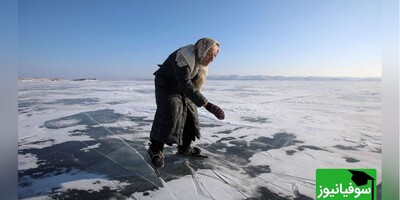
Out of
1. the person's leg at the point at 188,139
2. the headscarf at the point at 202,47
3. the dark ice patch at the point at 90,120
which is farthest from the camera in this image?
the dark ice patch at the point at 90,120

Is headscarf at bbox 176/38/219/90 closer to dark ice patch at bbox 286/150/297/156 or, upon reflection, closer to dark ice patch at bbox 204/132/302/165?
dark ice patch at bbox 204/132/302/165

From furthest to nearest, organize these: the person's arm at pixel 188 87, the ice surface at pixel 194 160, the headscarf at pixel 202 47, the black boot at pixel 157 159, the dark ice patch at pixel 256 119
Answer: the dark ice patch at pixel 256 119
the black boot at pixel 157 159
the headscarf at pixel 202 47
the person's arm at pixel 188 87
the ice surface at pixel 194 160

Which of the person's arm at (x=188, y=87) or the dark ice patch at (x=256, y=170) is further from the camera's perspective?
the dark ice patch at (x=256, y=170)

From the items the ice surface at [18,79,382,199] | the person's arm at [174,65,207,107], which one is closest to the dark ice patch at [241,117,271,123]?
the ice surface at [18,79,382,199]

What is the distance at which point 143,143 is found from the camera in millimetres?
2754

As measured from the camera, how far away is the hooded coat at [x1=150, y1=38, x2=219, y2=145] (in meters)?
1.94

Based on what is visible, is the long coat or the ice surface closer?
the ice surface

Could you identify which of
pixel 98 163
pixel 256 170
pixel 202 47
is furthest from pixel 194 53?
pixel 98 163

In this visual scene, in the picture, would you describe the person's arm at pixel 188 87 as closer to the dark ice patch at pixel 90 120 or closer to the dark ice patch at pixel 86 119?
the dark ice patch at pixel 90 120

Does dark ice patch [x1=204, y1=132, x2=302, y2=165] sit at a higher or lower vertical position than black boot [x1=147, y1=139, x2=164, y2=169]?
lower

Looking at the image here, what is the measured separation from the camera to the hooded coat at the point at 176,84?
6.35 feet

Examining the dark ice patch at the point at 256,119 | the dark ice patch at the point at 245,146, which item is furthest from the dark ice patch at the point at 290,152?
the dark ice patch at the point at 256,119

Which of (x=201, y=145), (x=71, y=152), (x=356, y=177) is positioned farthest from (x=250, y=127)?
(x=71, y=152)
